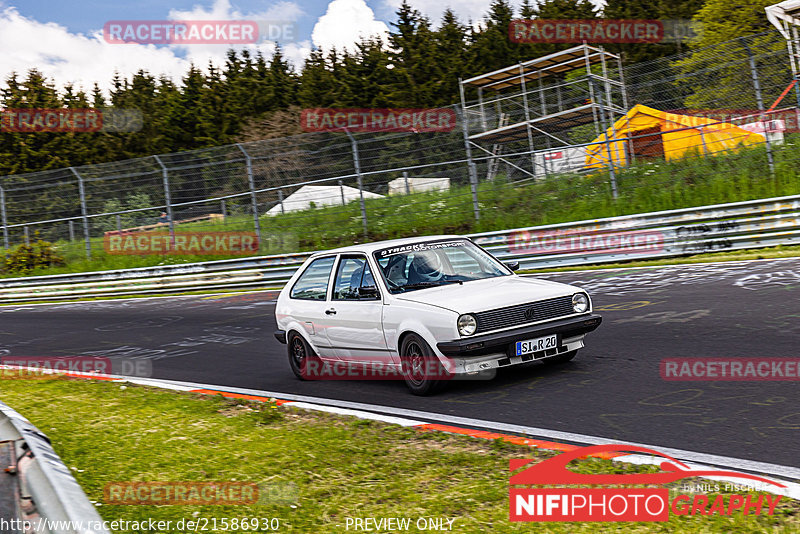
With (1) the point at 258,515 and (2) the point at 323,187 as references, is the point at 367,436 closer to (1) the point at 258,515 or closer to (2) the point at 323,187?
(1) the point at 258,515

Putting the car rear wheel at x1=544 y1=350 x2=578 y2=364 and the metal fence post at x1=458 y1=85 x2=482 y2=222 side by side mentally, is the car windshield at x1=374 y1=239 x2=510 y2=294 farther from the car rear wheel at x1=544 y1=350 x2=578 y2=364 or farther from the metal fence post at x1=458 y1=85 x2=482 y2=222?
the metal fence post at x1=458 y1=85 x2=482 y2=222

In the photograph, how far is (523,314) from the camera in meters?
6.80

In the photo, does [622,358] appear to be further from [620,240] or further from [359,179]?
[359,179]

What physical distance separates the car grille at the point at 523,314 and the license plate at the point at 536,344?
0.55 feet

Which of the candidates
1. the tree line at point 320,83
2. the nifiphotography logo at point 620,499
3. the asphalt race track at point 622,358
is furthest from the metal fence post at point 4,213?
the tree line at point 320,83

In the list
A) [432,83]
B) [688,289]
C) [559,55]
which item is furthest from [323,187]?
[432,83]

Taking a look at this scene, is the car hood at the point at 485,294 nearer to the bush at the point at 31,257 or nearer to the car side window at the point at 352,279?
the car side window at the point at 352,279

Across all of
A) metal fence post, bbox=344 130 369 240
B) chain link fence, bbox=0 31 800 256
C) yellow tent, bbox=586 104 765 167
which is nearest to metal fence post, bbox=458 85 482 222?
chain link fence, bbox=0 31 800 256

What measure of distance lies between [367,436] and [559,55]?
70.9 feet

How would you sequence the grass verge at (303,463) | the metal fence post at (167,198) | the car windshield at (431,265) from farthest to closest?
the metal fence post at (167,198)
the car windshield at (431,265)
the grass verge at (303,463)

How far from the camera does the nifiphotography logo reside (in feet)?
12.0

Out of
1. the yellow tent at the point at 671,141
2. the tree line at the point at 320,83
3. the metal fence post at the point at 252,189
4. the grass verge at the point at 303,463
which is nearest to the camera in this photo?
the grass verge at the point at 303,463

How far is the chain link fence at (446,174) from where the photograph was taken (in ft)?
49.3

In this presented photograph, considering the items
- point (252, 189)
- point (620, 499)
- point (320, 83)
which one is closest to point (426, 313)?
point (620, 499)
